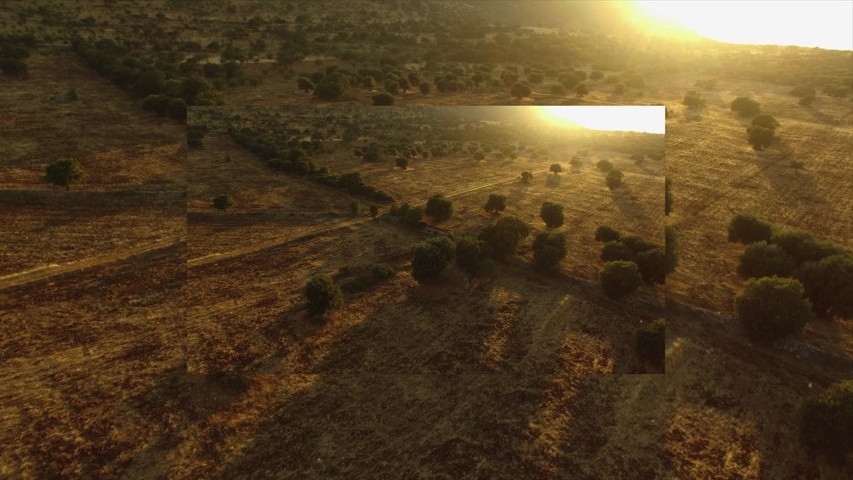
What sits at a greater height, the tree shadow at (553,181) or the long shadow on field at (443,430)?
the tree shadow at (553,181)

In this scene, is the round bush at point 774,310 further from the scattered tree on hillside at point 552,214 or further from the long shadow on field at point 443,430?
the scattered tree on hillside at point 552,214

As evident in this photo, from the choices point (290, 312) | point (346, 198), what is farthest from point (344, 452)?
point (346, 198)

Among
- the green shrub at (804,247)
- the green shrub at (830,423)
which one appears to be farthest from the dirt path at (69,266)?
the green shrub at (804,247)

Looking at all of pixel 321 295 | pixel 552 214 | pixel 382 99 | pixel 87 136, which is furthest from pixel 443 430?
pixel 382 99

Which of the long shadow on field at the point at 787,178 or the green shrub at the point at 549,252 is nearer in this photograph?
the green shrub at the point at 549,252

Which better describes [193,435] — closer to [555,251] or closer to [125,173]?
[555,251]

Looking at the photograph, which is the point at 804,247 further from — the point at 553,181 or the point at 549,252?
the point at 553,181
